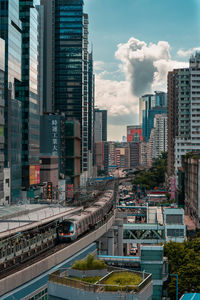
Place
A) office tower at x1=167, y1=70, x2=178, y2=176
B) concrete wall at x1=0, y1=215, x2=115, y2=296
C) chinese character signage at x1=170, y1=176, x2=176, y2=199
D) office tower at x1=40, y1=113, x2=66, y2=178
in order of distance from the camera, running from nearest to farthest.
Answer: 1. concrete wall at x1=0, y1=215, x2=115, y2=296
2. office tower at x1=40, y1=113, x2=66, y2=178
3. chinese character signage at x1=170, y1=176, x2=176, y2=199
4. office tower at x1=167, y1=70, x2=178, y2=176

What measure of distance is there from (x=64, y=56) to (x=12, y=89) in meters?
67.8

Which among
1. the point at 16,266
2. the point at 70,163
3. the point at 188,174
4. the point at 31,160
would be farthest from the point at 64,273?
the point at 70,163

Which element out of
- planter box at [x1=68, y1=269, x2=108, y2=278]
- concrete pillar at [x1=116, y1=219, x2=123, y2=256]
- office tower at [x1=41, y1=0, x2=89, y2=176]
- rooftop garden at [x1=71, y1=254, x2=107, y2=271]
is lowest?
concrete pillar at [x1=116, y1=219, x2=123, y2=256]

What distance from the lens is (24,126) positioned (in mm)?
89000

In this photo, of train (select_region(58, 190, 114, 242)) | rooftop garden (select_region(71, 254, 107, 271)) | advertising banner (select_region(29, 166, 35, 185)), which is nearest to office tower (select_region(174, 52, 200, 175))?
advertising banner (select_region(29, 166, 35, 185))

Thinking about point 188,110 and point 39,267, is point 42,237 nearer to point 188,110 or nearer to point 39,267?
point 39,267

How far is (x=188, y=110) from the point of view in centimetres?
13200

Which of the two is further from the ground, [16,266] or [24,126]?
[24,126]

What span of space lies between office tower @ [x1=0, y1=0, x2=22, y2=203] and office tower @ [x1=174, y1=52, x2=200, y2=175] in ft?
203

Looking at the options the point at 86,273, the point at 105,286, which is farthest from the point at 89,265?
the point at 105,286

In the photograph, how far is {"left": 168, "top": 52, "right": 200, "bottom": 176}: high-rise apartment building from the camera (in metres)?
129

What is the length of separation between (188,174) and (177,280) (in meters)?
66.0

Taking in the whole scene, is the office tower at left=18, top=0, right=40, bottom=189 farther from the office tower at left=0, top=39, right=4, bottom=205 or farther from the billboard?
the office tower at left=0, top=39, right=4, bottom=205

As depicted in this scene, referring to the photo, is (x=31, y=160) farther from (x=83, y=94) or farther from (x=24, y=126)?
(x=83, y=94)
